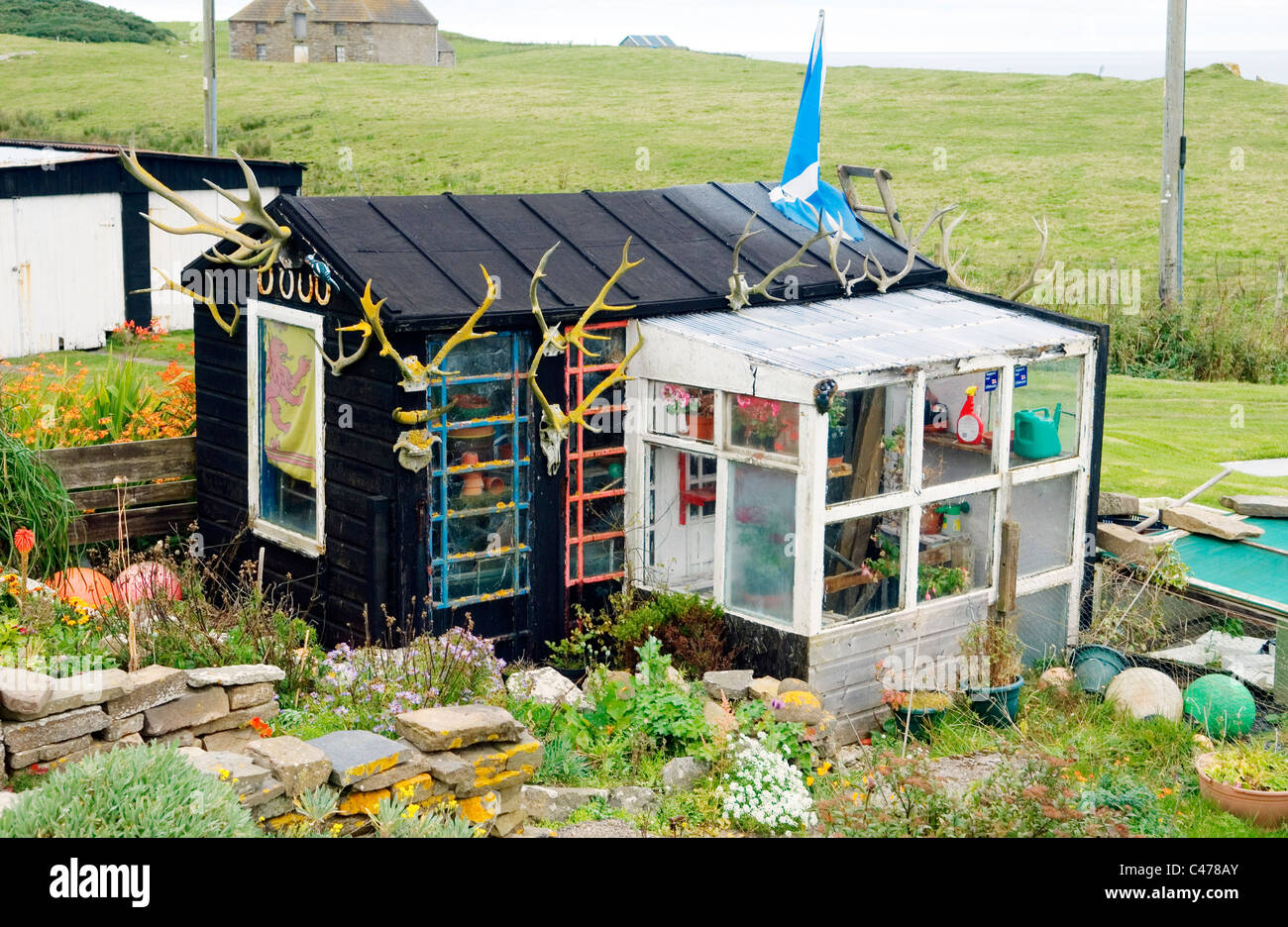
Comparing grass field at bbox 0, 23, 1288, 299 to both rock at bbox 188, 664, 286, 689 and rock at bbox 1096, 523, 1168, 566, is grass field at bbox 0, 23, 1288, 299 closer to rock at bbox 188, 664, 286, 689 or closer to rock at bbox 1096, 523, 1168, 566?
rock at bbox 1096, 523, 1168, 566

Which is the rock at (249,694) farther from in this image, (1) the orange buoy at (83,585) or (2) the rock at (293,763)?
(1) the orange buoy at (83,585)

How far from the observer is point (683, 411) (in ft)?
34.5

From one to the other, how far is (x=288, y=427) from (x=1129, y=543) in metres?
6.68

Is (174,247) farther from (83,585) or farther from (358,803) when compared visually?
(358,803)

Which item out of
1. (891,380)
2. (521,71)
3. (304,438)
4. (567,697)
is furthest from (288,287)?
(521,71)

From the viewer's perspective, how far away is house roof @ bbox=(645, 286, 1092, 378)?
32.8 feet

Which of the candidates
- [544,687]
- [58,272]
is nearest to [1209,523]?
[544,687]

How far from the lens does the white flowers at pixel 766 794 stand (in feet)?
25.4

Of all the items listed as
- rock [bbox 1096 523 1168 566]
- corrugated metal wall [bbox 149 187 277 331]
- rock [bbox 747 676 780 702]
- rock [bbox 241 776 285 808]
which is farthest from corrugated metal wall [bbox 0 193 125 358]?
rock [bbox 241 776 285 808]

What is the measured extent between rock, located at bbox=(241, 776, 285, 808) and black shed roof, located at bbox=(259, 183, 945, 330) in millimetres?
3567

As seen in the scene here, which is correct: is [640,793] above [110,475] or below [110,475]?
below

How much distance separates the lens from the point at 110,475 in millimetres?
11430

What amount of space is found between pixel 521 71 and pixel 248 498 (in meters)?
61.0

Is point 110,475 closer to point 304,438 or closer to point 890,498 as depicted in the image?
A: point 304,438
